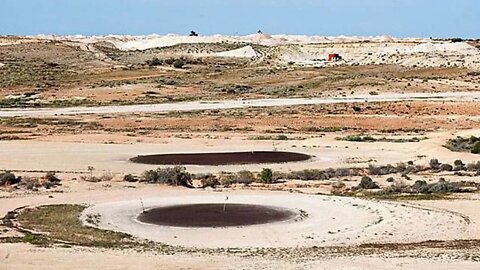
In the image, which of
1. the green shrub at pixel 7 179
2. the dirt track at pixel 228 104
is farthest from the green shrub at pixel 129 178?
the dirt track at pixel 228 104

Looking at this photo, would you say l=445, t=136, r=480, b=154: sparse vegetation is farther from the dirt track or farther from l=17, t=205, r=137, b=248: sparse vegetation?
the dirt track

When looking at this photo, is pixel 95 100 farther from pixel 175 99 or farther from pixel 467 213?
pixel 467 213

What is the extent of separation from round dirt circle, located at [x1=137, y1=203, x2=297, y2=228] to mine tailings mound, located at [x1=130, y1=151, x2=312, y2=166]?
14.7 m

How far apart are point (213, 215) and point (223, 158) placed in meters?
19.2

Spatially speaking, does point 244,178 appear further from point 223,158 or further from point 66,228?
point 66,228

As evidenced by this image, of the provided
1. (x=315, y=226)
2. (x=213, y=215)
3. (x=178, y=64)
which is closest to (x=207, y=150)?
(x=213, y=215)

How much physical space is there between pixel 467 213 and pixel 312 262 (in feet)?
37.4

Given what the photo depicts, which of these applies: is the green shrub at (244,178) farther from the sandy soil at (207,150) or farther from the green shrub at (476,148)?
the green shrub at (476,148)

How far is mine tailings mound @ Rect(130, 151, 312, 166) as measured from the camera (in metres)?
51.5

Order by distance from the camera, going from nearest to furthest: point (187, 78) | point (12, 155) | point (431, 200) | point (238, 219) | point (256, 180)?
point (238, 219) → point (431, 200) → point (256, 180) → point (12, 155) → point (187, 78)

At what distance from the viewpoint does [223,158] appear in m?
53.4

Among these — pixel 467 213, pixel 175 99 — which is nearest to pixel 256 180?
pixel 467 213

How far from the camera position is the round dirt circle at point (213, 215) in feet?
107

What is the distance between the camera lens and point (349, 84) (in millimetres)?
103062
